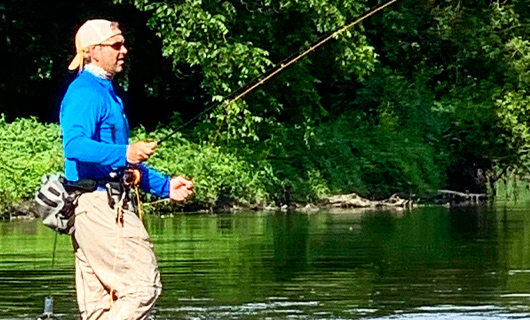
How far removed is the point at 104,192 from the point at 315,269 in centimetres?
817

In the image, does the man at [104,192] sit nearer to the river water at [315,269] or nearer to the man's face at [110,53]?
the man's face at [110,53]

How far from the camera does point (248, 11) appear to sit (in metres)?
31.4

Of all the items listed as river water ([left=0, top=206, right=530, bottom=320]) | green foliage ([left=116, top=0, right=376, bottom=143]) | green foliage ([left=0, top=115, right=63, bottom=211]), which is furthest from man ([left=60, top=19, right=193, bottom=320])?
green foliage ([left=116, top=0, right=376, bottom=143])

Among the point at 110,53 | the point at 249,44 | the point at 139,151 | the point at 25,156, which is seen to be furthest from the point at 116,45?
the point at 249,44

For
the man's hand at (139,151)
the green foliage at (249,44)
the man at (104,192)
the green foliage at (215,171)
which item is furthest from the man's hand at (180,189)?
the green foliage at (249,44)

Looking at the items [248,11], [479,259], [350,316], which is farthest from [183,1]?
[350,316]

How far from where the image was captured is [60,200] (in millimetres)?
7492

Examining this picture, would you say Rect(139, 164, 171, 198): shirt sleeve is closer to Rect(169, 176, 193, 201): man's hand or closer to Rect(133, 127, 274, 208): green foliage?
Rect(169, 176, 193, 201): man's hand

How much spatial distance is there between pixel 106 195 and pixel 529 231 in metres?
14.8

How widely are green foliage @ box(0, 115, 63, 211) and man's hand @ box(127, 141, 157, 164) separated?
19795 millimetres

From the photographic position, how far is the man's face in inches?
295

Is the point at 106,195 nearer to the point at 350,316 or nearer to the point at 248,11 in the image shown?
the point at 350,316

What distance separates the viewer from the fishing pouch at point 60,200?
24.6ft

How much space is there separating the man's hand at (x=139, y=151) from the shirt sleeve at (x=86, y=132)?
31 mm
